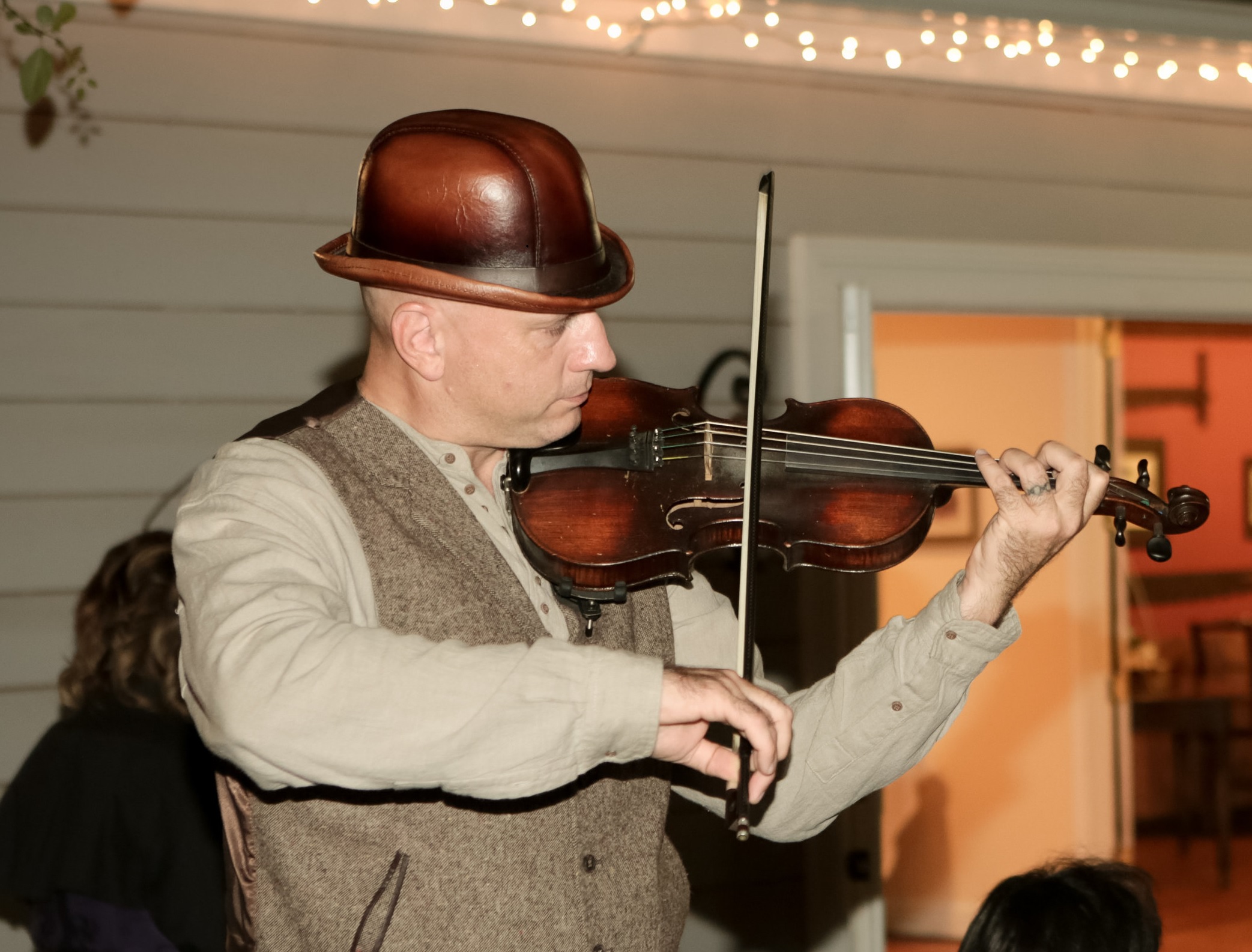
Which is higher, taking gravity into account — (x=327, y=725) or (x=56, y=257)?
(x=56, y=257)

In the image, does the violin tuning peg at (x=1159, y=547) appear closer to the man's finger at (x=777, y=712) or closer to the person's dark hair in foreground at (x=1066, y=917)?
the person's dark hair in foreground at (x=1066, y=917)

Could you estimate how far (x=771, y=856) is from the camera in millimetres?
2678

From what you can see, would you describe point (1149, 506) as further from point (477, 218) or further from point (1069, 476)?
point (477, 218)

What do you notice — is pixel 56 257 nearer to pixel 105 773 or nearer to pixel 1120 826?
pixel 105 773

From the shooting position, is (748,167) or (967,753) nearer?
(748,167)

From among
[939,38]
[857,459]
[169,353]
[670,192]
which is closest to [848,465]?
[857,459]

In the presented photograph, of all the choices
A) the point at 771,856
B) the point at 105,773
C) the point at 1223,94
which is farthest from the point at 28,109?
the point at 1223,94

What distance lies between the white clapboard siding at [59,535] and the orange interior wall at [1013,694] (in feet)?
9.53

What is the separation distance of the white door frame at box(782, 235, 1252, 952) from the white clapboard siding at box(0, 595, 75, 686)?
1.52 m

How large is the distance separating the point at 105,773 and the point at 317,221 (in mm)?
1073

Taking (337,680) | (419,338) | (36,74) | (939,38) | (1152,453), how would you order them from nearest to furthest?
(337,680) → (419,338) → (36,74) → (939,38) → (1152,453)

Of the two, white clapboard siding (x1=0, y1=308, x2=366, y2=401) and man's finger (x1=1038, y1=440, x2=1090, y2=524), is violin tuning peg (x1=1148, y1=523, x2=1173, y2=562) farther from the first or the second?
white clapboard siding (x1=0, y1=308, x2=366, y2=401)

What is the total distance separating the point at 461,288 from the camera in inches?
48.5

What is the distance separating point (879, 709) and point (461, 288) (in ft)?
2.16
